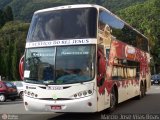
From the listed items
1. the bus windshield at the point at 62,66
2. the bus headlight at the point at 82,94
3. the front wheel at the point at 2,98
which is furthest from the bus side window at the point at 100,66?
the front wheel at the point at 2,98

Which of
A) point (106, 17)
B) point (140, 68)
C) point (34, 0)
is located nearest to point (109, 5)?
point (34, 0)

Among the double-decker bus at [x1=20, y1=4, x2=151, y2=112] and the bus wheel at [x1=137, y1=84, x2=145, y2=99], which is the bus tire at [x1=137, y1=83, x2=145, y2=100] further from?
the double-decker bus at [x1=20, y1=4, x2=151, y2=112]

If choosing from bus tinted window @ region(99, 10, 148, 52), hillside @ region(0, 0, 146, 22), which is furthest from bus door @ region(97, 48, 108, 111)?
hillside @ region(0, 0, 146, 22)

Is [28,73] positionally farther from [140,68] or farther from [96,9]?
[140,68]

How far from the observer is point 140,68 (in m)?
23.6

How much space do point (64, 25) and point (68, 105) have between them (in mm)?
2814

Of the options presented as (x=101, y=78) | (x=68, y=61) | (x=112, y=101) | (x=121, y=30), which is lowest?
(x=112, y=101)

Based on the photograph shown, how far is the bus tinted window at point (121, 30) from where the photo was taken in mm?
15623

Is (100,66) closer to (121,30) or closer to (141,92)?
(121,30)

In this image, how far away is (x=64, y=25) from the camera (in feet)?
47.1

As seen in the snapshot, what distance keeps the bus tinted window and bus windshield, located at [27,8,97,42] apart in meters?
0.69

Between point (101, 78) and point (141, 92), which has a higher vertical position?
point (101, 78)

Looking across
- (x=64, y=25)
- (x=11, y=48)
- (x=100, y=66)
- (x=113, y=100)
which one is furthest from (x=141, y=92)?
(x=11, y=48)

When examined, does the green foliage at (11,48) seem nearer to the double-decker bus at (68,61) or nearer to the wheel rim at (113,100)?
the wheel rim at (113,100)
